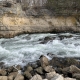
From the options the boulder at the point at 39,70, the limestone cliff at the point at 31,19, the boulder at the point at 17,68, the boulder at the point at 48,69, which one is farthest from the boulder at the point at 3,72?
the limestone cliff at the point at 31,19

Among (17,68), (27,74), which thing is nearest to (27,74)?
(27,74)

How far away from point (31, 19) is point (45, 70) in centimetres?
808

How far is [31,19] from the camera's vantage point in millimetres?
14234

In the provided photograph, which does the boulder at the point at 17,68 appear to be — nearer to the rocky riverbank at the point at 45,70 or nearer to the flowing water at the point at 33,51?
the rocky riverbank at the point at 45,70

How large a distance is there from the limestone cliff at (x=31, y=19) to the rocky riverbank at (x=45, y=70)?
240 inches

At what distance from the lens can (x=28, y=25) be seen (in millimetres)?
14031

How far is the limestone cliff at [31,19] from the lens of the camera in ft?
43.1

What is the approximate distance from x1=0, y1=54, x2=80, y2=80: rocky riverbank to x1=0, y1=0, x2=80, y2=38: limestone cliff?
20.0ft

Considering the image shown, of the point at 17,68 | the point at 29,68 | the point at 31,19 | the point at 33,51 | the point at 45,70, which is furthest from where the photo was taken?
the point at 31,19

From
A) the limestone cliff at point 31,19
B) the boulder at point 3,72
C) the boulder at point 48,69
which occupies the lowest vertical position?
the boulder at point 3,72

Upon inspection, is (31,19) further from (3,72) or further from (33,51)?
(3,72)

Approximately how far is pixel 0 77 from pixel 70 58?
3.36m

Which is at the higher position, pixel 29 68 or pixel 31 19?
pixel 31 19

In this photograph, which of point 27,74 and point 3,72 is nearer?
point 27,74
